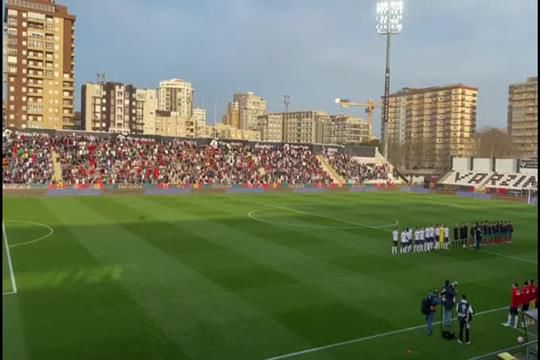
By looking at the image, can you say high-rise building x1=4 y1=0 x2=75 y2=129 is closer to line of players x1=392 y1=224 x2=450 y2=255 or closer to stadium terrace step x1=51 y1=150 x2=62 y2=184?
stadium terrace step x1=51 y1=150 x2=62 y2=184

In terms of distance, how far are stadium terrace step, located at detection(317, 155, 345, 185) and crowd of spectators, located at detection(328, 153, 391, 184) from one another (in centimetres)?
61

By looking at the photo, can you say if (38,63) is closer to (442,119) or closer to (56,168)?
(56,168)

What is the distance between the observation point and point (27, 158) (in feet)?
169

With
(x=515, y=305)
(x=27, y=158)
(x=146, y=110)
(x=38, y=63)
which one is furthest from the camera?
(x=146, y=110)

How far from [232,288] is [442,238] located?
42.3ft

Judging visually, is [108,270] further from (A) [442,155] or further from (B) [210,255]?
(A) [442,155]

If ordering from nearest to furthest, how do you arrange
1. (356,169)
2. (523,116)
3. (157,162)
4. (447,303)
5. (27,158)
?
(447,303) < (27,158) < (157,162) < (356,169) < (523,116)

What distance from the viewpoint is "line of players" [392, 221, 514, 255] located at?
79.2 ft

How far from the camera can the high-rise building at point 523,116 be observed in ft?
468

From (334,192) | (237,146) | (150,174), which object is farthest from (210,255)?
(237,146)

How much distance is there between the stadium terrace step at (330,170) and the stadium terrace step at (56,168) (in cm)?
3437

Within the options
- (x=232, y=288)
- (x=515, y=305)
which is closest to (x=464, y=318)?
(x=515, y=305)

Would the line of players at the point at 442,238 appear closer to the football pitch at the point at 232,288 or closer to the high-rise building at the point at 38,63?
the football pitch at the point at 232,288

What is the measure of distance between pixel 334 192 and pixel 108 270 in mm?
44318
